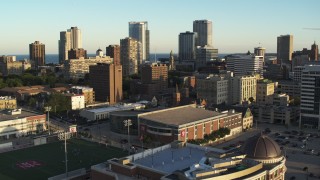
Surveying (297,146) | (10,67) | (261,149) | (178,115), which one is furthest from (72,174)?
(10,67)

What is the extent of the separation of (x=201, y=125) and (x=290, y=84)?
5124 centimetres

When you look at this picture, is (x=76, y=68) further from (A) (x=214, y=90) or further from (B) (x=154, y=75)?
(A) (x=214, y=90)

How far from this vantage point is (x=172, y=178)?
101 feet

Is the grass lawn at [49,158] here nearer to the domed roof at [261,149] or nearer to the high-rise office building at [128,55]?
the domed roof at [261,149]

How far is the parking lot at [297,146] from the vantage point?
46.7m

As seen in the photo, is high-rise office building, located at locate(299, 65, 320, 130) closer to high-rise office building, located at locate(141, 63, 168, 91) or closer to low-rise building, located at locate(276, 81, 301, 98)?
low-rise building, located at locate(276, 81, 301, 98)

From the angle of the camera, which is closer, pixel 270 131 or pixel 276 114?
pixel 270 131

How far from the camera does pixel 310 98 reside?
72125mm

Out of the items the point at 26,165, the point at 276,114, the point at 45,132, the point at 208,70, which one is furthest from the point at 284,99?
the point at 208,70

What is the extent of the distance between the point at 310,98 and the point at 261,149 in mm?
42346

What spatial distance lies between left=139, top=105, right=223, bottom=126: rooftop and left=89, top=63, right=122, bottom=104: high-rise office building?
116 feet

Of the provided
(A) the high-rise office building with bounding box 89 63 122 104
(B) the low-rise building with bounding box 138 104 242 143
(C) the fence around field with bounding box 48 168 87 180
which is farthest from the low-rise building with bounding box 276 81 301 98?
(C) the fence around field with bounding box 48 168 87 180

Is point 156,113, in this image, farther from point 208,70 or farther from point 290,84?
point 208,70

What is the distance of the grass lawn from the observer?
45.9 m
